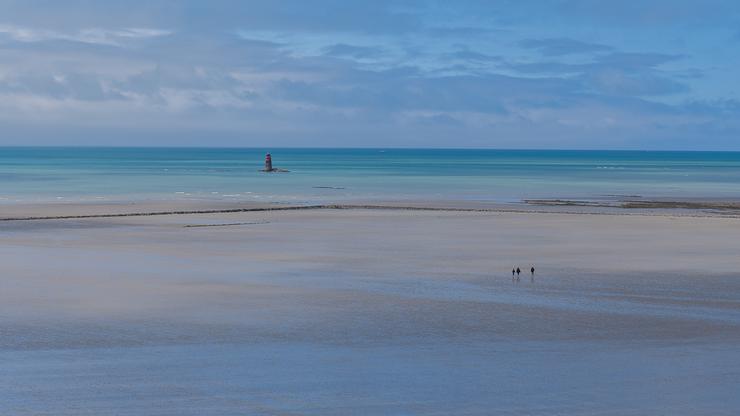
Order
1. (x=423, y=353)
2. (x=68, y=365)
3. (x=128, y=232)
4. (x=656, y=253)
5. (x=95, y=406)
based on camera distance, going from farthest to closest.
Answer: (x=128, y=232)
(x=656, y=253)
(x=423, y=353)
(x=68, y=365)
(x=95, y=406)

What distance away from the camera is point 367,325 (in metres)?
21.2

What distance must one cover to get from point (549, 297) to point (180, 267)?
11.3m

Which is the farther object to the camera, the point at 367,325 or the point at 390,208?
the point at 390,208

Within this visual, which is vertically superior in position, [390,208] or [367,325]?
[390,208]

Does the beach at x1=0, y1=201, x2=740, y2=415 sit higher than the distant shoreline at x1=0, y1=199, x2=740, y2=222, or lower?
lower

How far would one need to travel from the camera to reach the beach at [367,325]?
1569cm

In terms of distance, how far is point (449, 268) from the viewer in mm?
30547

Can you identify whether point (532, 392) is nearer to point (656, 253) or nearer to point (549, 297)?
point (549, 297)

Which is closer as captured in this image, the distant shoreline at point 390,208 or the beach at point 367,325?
the beach at point 367,325

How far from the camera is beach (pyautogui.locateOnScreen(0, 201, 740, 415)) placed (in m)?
15.7

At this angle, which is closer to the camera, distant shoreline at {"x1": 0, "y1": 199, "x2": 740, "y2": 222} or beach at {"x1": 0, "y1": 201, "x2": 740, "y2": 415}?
beach at {"x1": 0, "y1": 201, "x2": 740, "y2": 415}


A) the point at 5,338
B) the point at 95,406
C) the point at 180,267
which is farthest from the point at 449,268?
the point at 95,406

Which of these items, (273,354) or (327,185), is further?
(327,185)

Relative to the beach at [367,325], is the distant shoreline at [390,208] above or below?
above
